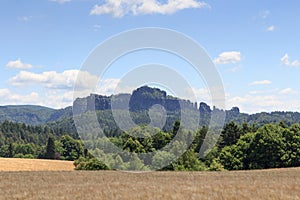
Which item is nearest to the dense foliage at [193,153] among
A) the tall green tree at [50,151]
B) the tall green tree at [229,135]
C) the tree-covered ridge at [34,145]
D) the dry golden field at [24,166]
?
the dry golden field at [24,166]

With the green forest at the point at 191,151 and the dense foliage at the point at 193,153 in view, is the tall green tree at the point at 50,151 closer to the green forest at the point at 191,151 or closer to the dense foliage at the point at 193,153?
the green forest at the point at 191,151

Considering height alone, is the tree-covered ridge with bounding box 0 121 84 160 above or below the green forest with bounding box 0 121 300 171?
below

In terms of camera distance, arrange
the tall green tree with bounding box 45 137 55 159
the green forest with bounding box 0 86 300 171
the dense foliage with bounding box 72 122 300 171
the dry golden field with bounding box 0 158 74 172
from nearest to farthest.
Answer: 1. the green forest with bounding box 0 86 300 171
2. the dense foliage with bounding box 72 122 300 171
3. the dry golden field with bounding box 0 158 74 172
4. the tall green tree with bounding box 45 137 55 159

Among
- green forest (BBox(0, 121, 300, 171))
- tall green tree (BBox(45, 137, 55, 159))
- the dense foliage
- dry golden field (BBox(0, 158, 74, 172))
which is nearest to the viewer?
green forest (BBox(0, 121, 300, 171))

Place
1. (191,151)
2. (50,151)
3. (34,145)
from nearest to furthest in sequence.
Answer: (191,151) < (50,151) < (34,145)

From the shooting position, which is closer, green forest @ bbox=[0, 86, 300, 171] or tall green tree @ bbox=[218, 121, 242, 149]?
green forest @ bbox=[0, 86, 300, 171]

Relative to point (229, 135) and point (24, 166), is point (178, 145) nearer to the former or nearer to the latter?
point (229, 135)

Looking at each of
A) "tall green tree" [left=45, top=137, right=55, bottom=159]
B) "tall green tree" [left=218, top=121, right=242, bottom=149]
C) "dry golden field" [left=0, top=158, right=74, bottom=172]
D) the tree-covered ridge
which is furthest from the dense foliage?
the tree-covered ridge

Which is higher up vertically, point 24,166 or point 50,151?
point 24,166

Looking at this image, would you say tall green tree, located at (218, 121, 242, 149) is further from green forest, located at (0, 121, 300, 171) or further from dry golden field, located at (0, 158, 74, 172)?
dry golden field, located at (0, 158, 74, 172)

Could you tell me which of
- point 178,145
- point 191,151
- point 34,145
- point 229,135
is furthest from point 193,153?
point 34,145

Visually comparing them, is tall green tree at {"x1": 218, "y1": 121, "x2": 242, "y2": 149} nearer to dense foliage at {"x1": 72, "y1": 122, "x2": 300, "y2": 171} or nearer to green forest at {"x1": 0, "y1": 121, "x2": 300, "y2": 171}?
green forest at {"x1": 0, "y1": 121, "x2": 300, "y2": 171}

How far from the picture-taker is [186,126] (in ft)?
164

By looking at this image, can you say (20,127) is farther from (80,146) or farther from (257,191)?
(257,191)
